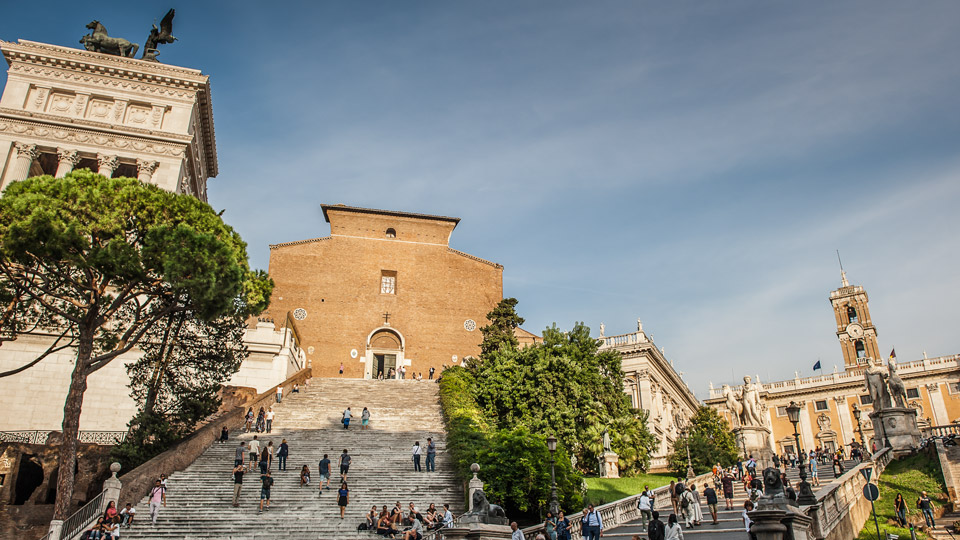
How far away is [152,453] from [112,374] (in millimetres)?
7480

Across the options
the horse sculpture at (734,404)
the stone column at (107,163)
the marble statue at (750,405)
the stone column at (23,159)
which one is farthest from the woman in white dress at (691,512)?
the stone column at (23,159)

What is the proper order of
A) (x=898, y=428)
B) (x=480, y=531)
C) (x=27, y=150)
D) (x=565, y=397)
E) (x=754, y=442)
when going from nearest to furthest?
(x=480, y=531) < (x=898, y=428) < (x=565, y=397) < (x=754, y=442) < (x=27, y=150)

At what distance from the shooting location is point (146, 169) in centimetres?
2916

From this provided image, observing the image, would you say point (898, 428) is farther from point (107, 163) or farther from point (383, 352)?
point (107, 163)

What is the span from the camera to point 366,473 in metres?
18.1

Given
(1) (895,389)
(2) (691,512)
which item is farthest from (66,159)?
(1) (895,389)

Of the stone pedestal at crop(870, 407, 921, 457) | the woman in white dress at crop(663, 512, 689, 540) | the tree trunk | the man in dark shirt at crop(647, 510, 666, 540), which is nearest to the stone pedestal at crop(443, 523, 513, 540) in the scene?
the man in dark shirt at crop(647, 510, 666, 540)

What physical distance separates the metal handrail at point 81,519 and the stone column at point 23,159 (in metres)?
19.3

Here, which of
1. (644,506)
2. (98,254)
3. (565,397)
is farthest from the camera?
(565,397)

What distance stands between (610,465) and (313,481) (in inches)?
470

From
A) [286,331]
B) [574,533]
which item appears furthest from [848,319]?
[574,533]

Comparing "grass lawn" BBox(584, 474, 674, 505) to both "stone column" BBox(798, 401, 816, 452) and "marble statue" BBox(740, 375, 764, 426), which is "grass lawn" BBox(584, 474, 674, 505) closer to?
"marble statue" BBox(740, 375, 764, 426)

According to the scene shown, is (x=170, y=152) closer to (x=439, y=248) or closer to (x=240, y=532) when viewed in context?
(x=439, y=248)

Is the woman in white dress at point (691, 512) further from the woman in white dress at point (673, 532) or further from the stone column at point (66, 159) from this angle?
the stone column at point (66, 159)
